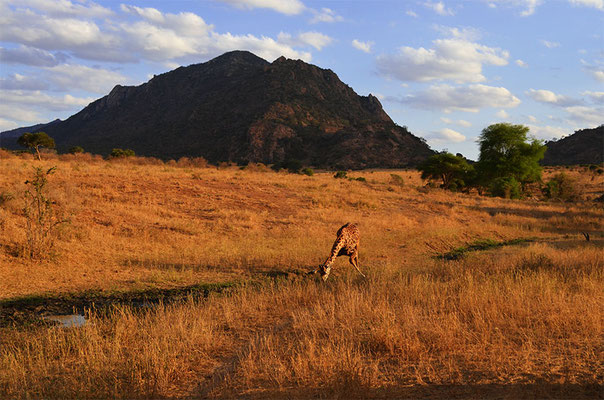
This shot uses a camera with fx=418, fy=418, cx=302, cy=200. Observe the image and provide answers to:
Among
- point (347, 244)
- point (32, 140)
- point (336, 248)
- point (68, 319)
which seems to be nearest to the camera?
point (68, 319)

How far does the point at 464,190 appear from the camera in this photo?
173 feet

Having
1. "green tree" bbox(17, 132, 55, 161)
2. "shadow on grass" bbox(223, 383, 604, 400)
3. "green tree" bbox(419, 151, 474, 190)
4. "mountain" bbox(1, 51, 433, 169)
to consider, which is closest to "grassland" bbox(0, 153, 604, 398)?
"shadow on grass" bbox(223, 383, 604, 400)

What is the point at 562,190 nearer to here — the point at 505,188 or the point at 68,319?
the point at 505,188

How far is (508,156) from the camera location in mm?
50188

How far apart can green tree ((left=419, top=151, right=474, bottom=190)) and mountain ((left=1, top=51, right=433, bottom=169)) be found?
101 feet

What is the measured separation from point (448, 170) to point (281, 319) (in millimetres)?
46182

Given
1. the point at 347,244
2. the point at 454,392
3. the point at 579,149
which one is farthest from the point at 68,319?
the point at 579,149

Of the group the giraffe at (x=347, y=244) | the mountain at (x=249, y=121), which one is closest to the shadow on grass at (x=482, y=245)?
the giraffe at (x=347, y=244)

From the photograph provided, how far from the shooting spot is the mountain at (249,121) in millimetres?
90438

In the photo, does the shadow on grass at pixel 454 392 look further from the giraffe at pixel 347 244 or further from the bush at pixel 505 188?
the bush at pixel 505 188

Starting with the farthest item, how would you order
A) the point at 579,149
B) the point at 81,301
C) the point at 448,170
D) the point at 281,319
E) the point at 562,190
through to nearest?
the point at 579,149, the point at 448,170, the point at 562,190, the point at 81,301, the point at 281,319

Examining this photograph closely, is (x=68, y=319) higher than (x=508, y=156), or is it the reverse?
(x=508, y=156)

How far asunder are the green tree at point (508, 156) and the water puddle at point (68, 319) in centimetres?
4727

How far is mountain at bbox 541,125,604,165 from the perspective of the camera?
292 feet
